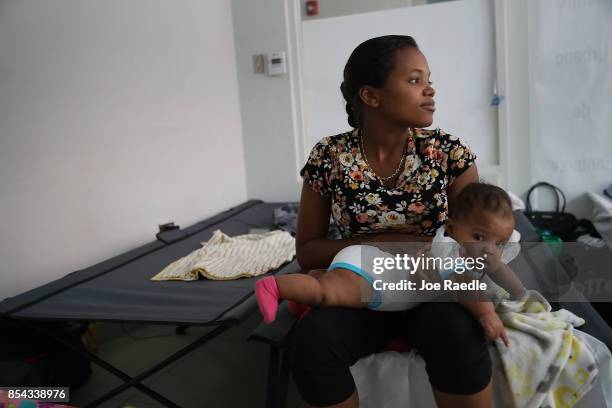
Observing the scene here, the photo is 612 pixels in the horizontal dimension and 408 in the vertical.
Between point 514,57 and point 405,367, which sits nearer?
point 405,367

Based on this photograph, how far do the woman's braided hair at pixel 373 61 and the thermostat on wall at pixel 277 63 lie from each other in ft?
6.54

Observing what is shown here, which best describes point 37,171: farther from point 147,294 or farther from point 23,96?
point 147,294

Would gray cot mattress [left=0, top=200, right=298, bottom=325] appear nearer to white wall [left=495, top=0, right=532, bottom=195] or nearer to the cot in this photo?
the cot

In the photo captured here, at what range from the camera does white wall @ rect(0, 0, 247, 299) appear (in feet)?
6.23

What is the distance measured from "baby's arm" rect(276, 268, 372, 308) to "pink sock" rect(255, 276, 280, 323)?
2cm

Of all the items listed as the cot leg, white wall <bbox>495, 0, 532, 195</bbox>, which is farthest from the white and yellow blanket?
white wall <bbox>495, 0, 532, 195</bbox>

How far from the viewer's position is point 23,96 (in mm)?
1915

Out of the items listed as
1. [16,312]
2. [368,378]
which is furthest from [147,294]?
[368,378]

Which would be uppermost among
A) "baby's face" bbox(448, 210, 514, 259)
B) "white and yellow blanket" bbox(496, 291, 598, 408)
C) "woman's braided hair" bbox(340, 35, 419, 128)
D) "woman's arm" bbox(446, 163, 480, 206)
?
"woman's braided hair" bbox(340, 35, 419, 128)

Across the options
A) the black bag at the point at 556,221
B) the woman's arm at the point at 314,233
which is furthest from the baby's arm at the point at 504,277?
the black bag at the point at 556,221

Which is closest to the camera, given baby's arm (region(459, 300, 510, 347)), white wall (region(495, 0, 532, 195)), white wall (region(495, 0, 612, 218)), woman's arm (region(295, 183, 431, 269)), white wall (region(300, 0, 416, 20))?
baby's arm (region(459, 300, 510, 347))

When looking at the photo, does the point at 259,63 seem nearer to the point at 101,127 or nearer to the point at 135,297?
the point at 101,127

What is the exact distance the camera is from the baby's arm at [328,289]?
1114mm

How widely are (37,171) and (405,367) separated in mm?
1675
